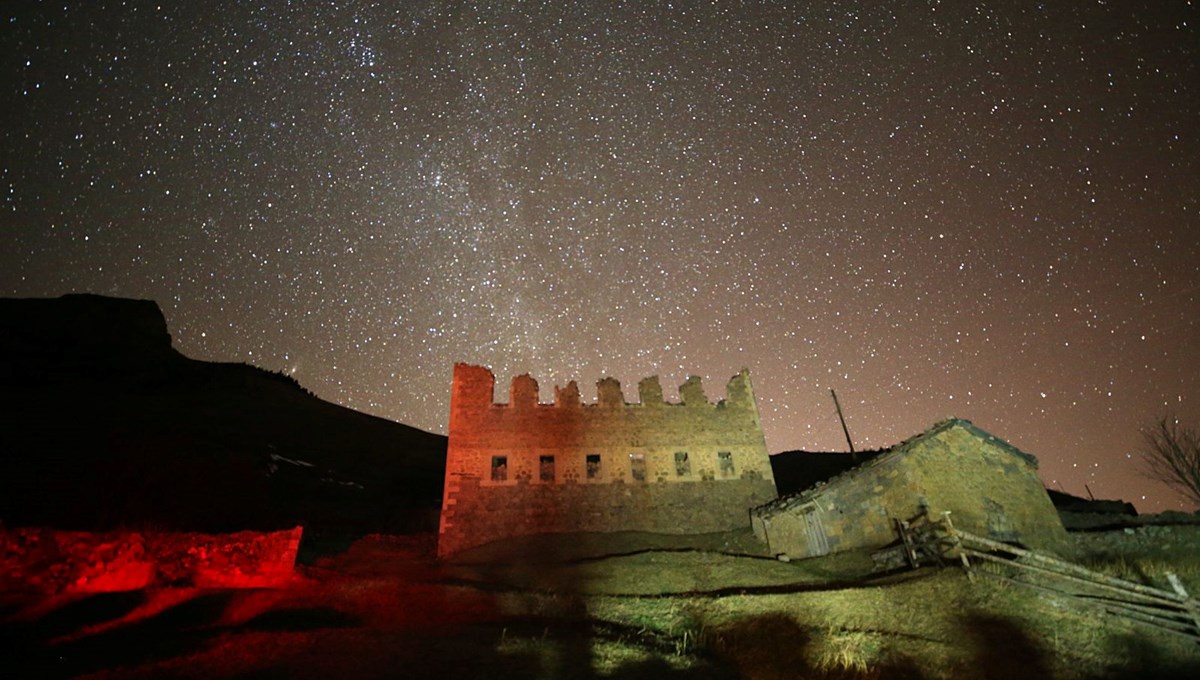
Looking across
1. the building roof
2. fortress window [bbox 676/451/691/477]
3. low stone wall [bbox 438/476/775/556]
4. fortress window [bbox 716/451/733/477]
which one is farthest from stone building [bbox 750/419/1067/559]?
fortress window [bbox 676/451/691/477]

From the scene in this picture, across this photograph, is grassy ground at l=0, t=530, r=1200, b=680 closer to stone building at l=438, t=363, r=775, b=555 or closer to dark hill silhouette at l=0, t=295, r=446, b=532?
stone building at l=438, t=363, r=775, b=555

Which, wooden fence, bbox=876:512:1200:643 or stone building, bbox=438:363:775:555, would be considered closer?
wooden fence, bbox=876:512:1200:643

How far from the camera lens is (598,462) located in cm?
2591

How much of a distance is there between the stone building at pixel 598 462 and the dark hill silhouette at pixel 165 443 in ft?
43.0

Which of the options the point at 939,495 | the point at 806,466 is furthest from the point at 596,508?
the point at 806,466

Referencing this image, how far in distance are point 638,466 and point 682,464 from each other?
6.83ft

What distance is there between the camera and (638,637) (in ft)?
41.5

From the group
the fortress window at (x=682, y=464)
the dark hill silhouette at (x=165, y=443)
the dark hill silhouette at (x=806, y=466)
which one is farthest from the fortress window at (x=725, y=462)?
the dark hill silhouette at (x=806, y=466)

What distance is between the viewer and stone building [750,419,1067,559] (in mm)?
17906

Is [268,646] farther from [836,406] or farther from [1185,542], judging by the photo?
[836,406]

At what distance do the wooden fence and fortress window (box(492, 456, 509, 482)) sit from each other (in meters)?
15.4

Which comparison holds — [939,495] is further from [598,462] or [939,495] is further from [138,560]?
[138,560]

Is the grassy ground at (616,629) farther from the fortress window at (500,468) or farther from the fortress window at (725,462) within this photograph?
the fortress window at (725,462)

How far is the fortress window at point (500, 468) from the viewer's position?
81.8 feet
